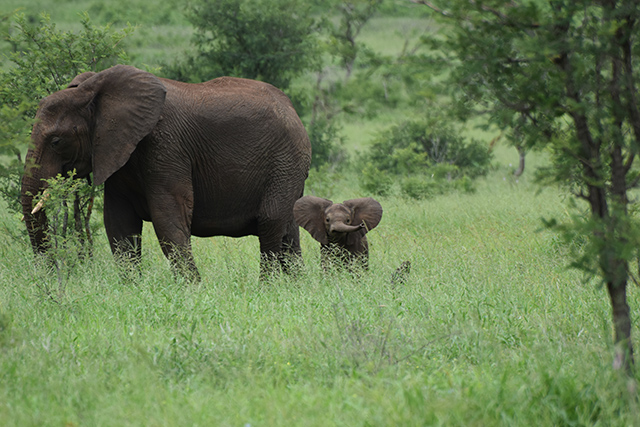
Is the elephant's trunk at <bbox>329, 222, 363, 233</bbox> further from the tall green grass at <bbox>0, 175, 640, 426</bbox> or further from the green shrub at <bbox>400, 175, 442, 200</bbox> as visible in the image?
the green shrub at <bbox>400, 175, 442, 200</bbox>

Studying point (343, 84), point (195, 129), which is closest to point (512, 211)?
point (195, 129)

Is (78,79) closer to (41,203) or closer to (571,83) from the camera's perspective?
(41,203)

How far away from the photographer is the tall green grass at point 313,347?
3654 millimetres

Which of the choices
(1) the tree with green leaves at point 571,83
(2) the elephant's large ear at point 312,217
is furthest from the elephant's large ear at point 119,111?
(1) the tree with green leaves at point 571,83

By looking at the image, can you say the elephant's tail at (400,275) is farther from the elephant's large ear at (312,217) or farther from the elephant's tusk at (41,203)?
the elephant's tusk at (41,203)

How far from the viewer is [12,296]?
6.07 m

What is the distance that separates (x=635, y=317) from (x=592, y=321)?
1.03 feet

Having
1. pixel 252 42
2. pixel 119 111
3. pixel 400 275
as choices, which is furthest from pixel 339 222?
pixel 252 42

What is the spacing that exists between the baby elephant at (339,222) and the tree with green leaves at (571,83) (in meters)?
3.13

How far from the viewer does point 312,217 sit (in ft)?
24.1

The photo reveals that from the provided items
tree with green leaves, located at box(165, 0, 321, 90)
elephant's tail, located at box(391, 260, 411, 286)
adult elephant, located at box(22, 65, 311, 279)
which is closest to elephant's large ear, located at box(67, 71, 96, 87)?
adult elephant, located at box(22, 65, 311, 279)

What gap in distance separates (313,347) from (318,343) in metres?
0.07

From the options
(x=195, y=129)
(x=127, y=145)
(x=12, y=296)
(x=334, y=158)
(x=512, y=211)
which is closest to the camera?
(x=12, y=296)

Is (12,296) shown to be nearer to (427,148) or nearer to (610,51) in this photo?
(610,51)
